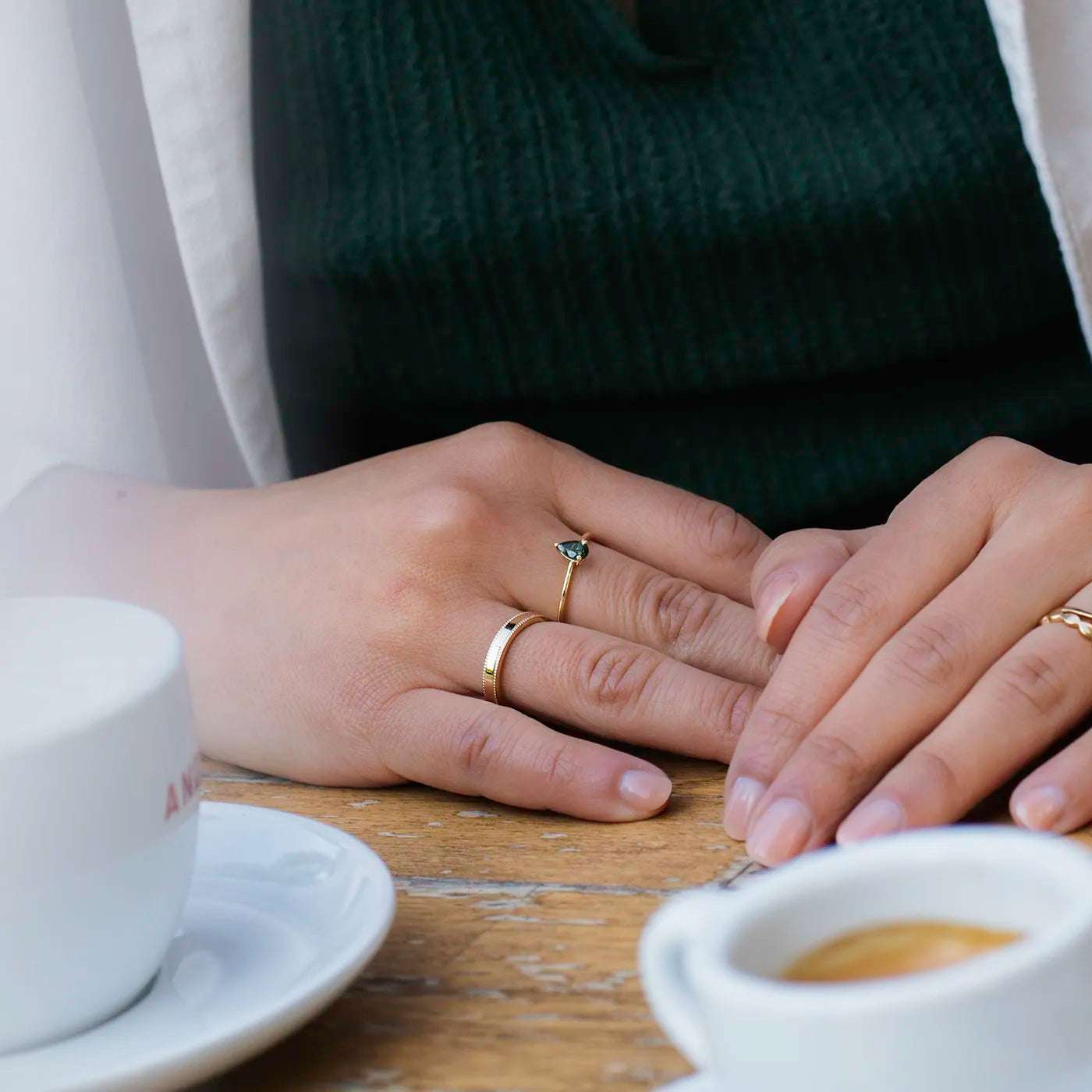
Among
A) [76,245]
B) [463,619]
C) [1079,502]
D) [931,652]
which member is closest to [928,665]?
[931,652]

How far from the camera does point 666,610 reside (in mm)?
666

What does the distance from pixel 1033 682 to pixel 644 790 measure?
159mm

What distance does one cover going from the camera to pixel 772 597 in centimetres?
61

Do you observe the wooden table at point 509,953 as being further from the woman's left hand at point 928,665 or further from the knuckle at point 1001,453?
the knuckle at point 1001,453

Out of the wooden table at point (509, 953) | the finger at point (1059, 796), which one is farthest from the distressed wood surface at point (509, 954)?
the finger at point (1059, 796)

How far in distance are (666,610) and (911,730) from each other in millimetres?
148

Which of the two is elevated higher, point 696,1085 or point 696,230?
point 696,230

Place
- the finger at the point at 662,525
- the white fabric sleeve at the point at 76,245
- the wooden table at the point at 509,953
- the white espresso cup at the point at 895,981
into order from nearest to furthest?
the white espresso cup at the point at 895,981 < the wooden table at the point at 509,953 < the finger at the point at 662,525 < the white fabric sleeve at the point at 76,245

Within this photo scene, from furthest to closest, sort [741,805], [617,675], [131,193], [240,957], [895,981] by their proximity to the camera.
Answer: [131,193] → [617,675] → [741,805] → [240,957] → [895,981]

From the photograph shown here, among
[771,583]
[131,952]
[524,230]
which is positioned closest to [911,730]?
[771,583]

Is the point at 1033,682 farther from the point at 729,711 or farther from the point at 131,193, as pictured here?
the point at 131,193

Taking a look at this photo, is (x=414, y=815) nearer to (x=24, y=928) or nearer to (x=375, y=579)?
(x=375, y=579)

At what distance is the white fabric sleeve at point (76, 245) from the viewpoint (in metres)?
0.82

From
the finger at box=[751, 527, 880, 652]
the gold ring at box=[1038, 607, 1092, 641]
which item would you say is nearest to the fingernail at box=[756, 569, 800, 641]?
the finger at box=[751, 527, 880, 652]
